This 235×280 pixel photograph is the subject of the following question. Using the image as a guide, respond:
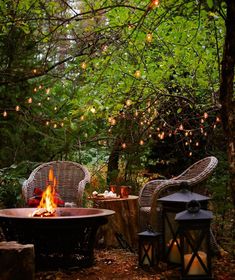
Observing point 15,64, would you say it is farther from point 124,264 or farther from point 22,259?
point 22,259

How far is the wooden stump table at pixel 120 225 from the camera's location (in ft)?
17.4

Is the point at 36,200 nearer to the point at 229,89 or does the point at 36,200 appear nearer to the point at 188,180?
the point at 188,180

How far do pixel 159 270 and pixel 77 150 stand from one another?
3.82 m

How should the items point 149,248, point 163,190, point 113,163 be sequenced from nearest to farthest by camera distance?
point 149,248 < point 163,190 < point 113,163

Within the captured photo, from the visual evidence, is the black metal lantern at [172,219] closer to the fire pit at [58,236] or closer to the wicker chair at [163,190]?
the wicker chair at [163,190]

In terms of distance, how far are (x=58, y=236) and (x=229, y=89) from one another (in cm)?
208

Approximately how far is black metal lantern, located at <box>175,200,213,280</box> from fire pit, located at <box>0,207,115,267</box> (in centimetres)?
96

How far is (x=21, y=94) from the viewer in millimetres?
6695

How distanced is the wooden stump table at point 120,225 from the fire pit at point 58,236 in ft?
4.11

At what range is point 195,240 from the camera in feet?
10.2

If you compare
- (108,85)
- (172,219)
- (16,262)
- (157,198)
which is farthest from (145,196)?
(16,262)

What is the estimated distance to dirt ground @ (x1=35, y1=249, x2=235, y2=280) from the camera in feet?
11.9

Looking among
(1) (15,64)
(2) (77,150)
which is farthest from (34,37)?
(2) (77,150)

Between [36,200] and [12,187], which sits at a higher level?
[12,187]
